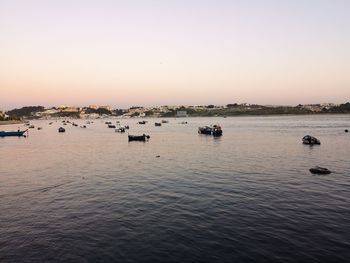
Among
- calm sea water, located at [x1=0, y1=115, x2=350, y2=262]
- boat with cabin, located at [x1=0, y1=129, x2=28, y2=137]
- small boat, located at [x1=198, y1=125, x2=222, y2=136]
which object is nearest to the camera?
calm sea water, located at [x1=0, y1=115, x2=350, y2=262]

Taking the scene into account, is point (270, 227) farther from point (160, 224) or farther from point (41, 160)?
point (41, 160)

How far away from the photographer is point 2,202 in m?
34.2

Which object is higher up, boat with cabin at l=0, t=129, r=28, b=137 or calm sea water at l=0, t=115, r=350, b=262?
boat with cabin at l=0, t=129, r=28, b=137

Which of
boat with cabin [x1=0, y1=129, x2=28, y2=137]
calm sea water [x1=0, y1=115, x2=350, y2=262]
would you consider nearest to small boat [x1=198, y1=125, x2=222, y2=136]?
calm sea water [x1=0, y1=115, x2=350, y2=262]

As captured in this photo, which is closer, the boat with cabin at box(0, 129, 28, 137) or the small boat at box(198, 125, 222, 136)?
the small boat at box(198, 125, 222, 136)

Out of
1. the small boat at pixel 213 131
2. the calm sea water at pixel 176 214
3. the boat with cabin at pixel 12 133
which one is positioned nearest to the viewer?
the calm sea water at pixel 176 214

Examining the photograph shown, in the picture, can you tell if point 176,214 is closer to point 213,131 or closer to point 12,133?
point 213,131

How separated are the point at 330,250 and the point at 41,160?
197ft

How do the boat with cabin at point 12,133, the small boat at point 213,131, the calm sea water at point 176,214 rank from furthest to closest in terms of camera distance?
the boat with cabin at point 12,133 → the small boat at point 213,131 → the calm sea water at point 176,214

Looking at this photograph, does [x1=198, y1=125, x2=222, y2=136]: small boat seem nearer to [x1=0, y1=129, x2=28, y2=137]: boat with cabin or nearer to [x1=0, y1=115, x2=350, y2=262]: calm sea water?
[x1=0, y1=115, x2=350, y2=262]: calm sea water

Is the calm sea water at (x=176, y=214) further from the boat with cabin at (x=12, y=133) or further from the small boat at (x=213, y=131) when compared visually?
the boat with cabin at (x=12, y=133)

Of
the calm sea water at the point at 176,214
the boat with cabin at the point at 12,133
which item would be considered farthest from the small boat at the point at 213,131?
the boat with cabin at the point at 12,133

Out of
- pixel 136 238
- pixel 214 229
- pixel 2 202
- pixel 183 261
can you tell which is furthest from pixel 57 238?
pixel 2 202

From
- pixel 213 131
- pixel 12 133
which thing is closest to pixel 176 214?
pixel 213 131
